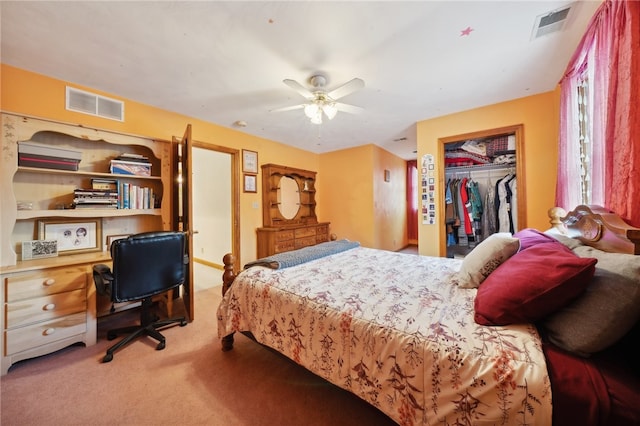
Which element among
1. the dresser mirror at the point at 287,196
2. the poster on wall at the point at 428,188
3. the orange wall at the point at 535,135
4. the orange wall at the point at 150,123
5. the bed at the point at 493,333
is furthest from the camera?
the dresser mirror at the point at 287,196

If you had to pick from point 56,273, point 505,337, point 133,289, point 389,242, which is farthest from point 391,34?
point 389,242

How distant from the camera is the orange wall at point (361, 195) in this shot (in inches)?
180

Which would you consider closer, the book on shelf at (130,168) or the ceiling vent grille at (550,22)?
the ceiling vent grille at (550,22)

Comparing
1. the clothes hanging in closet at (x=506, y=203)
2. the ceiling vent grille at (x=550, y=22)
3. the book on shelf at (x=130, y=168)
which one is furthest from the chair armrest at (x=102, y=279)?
the clothes hanging in closet at (x=506, y=203)

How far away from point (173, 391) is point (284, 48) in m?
2.62

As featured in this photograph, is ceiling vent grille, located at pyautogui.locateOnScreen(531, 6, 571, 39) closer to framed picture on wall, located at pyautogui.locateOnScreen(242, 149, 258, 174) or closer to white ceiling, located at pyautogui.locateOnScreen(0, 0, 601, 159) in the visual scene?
white ceiling, located at pyautogui.locateOnScreen(0, 0, 601, 159)

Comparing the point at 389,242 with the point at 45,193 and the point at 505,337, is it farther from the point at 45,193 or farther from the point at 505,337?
the point at 45,193

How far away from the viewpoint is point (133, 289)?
187 centimetres

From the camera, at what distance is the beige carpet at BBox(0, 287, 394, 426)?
1276 mm

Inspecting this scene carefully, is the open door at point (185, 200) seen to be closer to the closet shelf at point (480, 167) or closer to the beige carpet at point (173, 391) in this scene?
the beige carpet at point (173, 391)

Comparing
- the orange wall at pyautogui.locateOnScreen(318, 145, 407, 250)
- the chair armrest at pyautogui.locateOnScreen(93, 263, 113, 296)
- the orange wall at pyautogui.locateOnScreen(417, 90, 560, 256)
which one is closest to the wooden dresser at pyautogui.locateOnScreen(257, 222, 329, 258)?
the orange wall at pyautogui.locateOnScreen(318, 145, 407, 250)

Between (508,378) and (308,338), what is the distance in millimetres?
895

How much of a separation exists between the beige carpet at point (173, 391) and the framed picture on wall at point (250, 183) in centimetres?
249

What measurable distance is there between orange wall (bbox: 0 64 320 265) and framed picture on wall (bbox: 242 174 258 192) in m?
0.09
